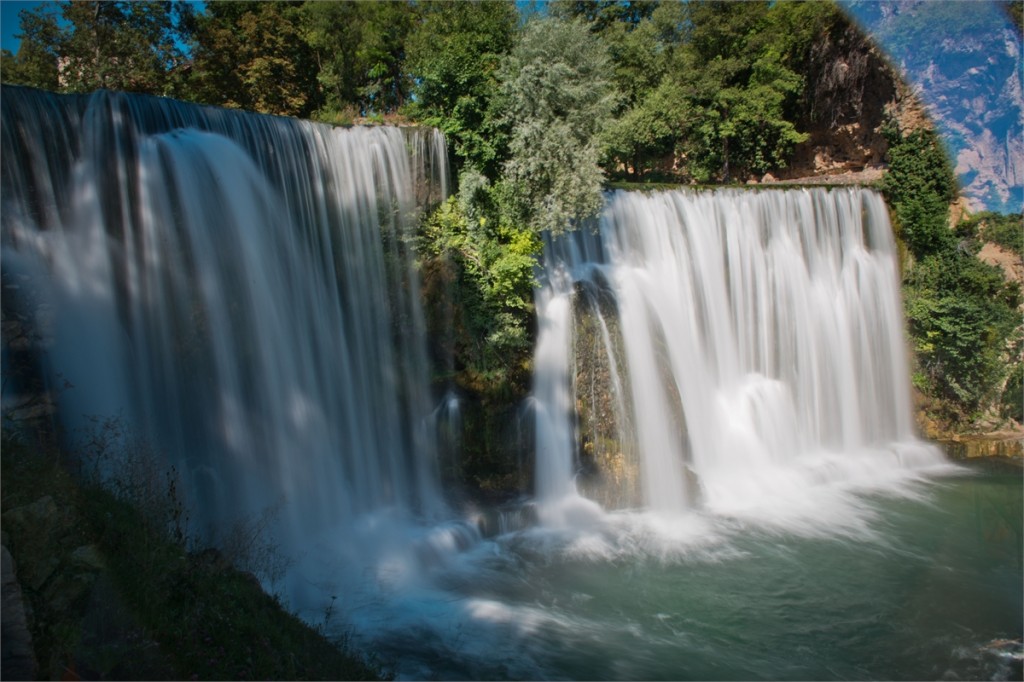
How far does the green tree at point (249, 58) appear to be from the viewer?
20.4 m

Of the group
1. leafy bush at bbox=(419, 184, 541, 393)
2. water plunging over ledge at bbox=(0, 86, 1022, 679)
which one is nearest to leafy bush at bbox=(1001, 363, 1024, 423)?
water plunging over ledge at bbox=(0, 86, 1022, 679)

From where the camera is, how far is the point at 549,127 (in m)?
13.3

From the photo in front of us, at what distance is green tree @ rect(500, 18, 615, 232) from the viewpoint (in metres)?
13.2

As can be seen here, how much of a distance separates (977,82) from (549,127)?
9.58 meters

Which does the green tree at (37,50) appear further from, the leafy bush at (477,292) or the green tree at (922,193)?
the green tree at (922,193)

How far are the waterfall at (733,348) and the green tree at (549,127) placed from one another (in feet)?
4.78

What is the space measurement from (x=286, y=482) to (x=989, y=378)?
17.4 meters

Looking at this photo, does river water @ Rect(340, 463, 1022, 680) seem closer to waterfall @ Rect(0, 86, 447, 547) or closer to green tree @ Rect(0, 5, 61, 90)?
waterfall @ Rect(0, 86, 447, 547)

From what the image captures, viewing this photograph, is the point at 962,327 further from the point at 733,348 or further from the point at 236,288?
the point at 236,288

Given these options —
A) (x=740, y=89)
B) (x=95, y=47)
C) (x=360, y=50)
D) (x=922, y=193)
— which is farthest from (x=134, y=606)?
(x=740, y=89)

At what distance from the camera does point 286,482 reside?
1072 centimetres

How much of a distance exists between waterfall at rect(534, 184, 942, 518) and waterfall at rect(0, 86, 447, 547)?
10.7ft

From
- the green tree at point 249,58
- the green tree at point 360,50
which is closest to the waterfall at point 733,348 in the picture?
the green tree at point 360,50

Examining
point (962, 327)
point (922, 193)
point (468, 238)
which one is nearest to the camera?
point (468, 238)
